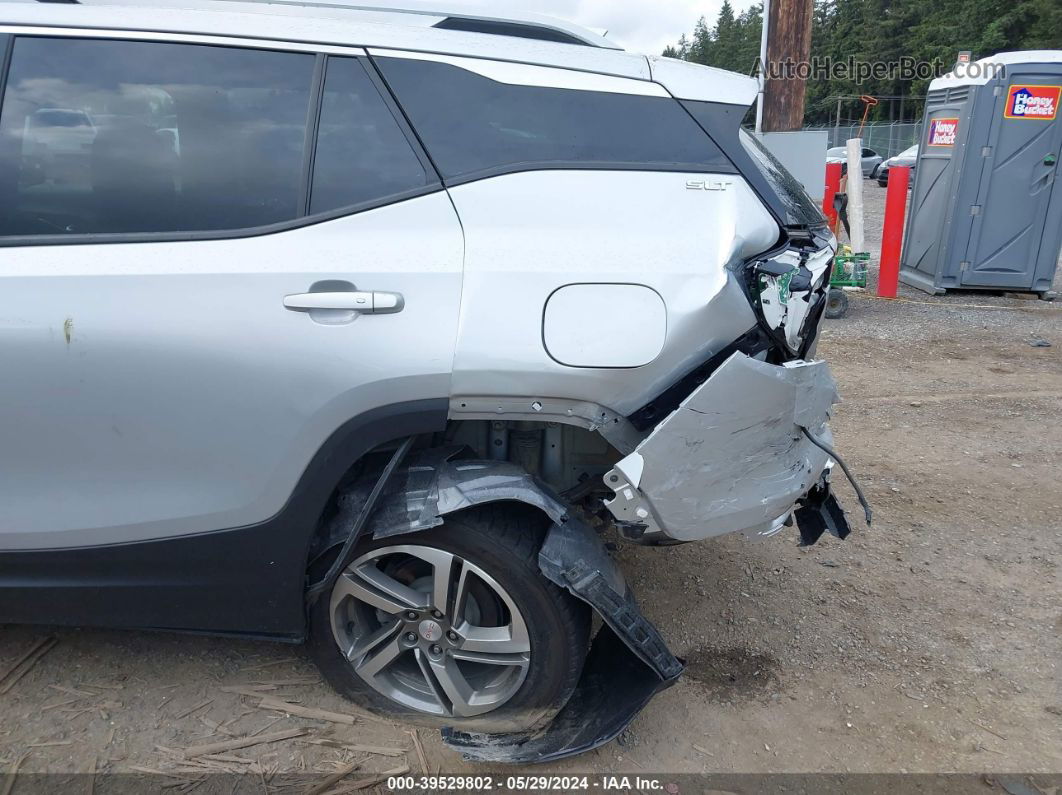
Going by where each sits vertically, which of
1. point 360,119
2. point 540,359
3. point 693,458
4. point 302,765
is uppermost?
point 360,119

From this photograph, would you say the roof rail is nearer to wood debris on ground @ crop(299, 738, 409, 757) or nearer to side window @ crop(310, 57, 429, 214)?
side window @ crop(310, 57, 429, 214)

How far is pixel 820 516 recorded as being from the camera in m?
2.80

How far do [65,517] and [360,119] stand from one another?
54.9 inches

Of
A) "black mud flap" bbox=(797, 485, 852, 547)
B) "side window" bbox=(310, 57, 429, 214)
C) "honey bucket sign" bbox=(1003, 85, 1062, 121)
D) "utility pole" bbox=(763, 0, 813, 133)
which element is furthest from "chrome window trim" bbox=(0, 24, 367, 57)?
"honey bucket sign" bbox=(1003, 85, 1062, 121)

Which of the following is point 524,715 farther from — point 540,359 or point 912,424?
point 912,424

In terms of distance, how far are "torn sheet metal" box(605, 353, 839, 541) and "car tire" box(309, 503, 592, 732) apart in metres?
0.32

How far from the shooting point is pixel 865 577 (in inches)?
134

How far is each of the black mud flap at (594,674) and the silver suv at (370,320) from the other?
0.01 metres

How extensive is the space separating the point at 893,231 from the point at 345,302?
8.20 metres

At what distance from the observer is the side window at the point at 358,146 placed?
2174mm

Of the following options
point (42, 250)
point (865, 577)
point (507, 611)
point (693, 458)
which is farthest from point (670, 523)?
point (42, 250)

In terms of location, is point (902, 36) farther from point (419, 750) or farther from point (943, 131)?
point (419, 750)

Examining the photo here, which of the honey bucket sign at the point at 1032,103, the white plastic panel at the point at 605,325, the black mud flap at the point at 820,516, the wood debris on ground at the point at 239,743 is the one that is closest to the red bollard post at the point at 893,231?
the honey bucket sign at the point at 1032,103

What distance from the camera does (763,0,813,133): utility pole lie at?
A: 7328mm
